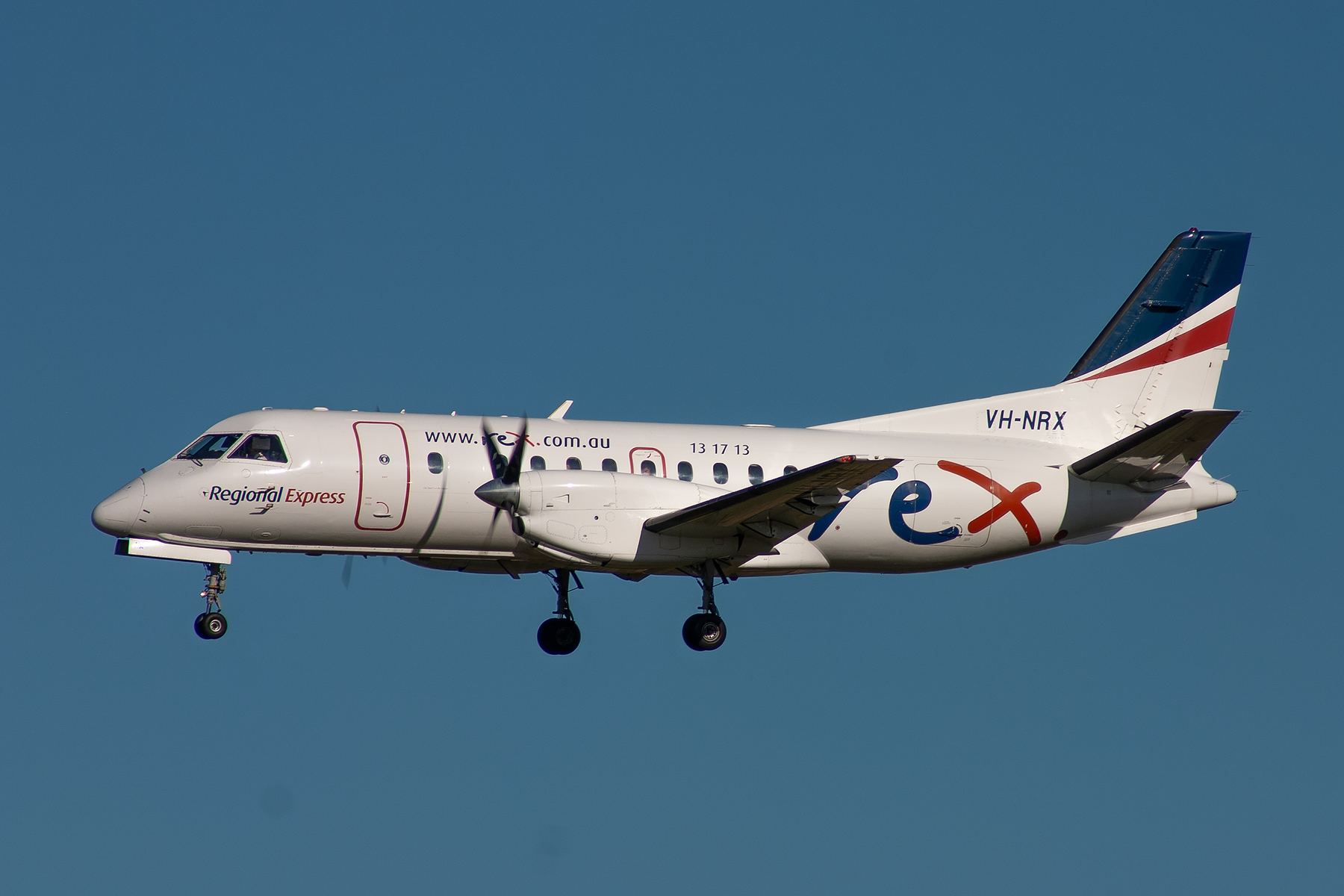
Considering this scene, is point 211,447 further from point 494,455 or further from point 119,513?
point 494,455

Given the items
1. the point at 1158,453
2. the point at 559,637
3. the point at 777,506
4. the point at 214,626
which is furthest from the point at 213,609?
the point at 1158,453

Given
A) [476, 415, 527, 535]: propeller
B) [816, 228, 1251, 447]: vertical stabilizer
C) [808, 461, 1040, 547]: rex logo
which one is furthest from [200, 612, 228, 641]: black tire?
[816, 228, 1251, 447]: vertical stabilizer

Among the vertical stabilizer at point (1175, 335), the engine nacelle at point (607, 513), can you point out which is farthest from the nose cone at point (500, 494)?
the vertical stabilizer at point (1175, 335)

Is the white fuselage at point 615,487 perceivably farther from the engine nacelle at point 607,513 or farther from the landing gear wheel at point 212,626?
the landing gear wheel at point 212,626

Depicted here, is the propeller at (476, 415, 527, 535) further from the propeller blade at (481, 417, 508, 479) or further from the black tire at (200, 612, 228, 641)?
the black tire at (200, 612, 228, 641)

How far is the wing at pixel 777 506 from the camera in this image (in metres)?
19.4

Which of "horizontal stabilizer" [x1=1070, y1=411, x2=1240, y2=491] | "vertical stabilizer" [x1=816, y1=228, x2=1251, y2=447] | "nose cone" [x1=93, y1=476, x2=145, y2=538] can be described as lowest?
"nose cone" [x1=93, y1=476, x2=145, y2=538]

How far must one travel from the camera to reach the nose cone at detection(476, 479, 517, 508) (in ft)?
65.1

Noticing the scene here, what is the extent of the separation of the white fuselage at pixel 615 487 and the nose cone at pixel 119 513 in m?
0.02

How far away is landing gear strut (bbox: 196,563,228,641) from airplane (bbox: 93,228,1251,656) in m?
0.03

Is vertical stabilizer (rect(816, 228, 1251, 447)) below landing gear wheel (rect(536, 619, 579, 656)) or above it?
above

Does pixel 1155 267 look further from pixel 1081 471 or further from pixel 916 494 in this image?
pixel 916 494

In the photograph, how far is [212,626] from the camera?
1997 centimetres

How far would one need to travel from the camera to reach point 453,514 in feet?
67.2
